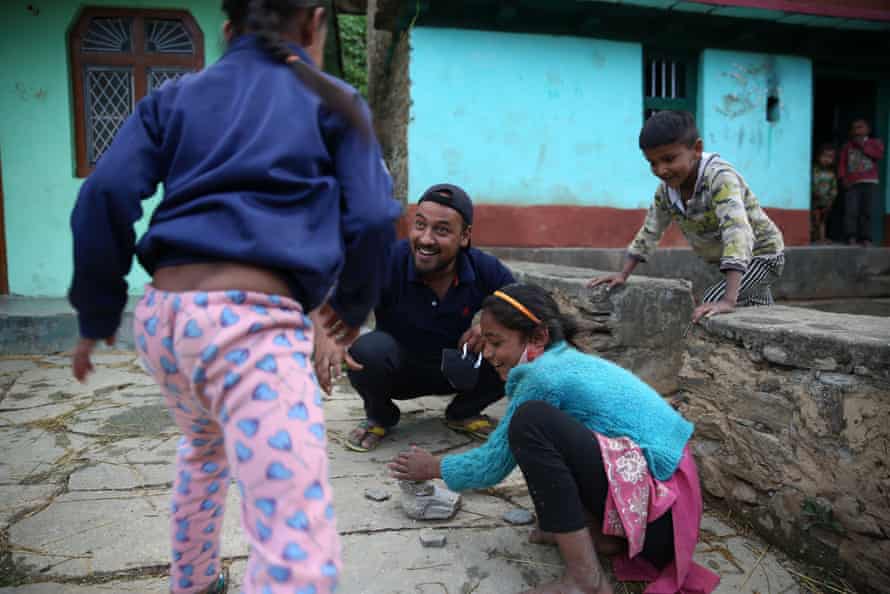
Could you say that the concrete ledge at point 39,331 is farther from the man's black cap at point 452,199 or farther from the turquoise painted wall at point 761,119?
the turquoise painted wall at point 761,119

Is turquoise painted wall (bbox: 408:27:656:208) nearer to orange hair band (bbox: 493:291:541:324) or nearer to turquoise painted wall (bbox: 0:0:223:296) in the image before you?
turquoise painted wall (bbox: 0:0:223:296)

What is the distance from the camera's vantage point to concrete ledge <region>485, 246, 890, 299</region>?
6184mm

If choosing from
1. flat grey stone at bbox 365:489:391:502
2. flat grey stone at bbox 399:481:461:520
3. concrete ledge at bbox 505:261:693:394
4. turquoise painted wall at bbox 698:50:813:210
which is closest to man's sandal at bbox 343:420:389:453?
flat grey stone at bbox 365:489:391:502

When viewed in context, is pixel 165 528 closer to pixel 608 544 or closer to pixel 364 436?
pixel 364 436

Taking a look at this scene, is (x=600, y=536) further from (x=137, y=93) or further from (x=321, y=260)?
(x=137, y=93)

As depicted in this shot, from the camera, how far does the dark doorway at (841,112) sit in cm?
878

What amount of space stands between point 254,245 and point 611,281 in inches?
99.9

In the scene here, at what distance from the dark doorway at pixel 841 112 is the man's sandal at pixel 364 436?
8048mm

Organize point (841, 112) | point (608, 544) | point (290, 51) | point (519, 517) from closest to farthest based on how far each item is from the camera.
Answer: point (290, 51) → point (608, 544) → point (519, 517) → point (841, 112)

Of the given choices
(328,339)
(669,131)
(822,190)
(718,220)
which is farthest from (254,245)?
(822,190)

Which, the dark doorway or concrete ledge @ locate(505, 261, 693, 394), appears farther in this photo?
the dark doorway

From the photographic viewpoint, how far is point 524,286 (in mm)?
2109

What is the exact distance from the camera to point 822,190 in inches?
345

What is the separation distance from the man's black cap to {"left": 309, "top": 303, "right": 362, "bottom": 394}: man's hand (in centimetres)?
130
